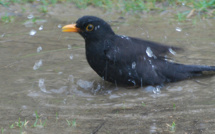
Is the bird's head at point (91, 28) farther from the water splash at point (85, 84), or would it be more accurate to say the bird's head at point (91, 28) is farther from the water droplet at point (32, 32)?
the water droplet at point (32, 32)

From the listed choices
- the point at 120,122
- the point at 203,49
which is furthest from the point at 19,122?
the point at 203,49

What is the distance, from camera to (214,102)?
3611 millimetres

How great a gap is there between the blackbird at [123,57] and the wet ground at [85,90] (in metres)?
0.14

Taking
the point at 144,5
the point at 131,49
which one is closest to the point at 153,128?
the point at 131,49

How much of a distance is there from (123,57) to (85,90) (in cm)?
59

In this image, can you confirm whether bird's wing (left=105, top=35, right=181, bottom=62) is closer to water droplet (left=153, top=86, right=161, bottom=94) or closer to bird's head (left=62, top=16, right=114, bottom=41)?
bird's head (left=62, top=16, right=114, bottom=41)

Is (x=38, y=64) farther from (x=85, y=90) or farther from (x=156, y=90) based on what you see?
(x=156, y=90)

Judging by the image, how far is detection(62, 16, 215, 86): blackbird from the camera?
4.21 metres

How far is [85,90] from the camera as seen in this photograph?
4.36 m

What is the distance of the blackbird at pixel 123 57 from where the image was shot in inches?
166

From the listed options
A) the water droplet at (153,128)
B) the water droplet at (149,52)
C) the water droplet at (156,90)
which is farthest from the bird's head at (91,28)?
the water droplet at (153,128)

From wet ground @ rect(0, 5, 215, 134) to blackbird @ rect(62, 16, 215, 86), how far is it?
0.46 feet

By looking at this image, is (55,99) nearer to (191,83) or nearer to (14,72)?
(14,72)

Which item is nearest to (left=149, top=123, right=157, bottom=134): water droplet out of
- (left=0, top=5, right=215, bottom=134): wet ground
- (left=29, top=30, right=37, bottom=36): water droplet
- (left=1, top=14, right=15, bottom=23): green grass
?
(left=0, top=5, right=215, bottom=134): wet ground
